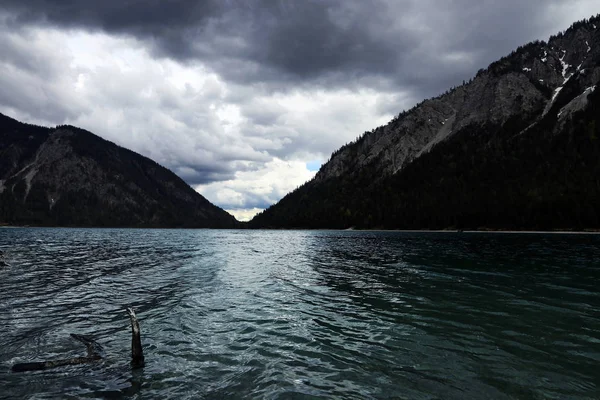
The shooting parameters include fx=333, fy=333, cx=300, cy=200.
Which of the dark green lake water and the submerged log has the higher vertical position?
the submerged log

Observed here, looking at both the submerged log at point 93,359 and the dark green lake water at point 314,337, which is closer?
the dark green lake water at point 314,337

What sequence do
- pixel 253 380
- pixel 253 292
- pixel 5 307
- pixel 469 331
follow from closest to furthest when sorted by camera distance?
1. pixel 253 380
2. pixel 469 331
3. pixel 5 307
4. pixel 253 292

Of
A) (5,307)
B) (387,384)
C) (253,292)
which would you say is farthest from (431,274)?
(5,307)

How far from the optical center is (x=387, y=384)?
1197 cm

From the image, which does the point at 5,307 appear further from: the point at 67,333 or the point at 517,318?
the point at 517,318

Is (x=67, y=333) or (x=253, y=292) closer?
(x=67, y=333)

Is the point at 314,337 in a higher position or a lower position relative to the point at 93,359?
lower

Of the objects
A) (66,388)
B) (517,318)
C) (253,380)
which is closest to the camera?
(66,388)

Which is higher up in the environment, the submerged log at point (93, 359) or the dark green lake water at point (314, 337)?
the submerged log at point (93, 359)

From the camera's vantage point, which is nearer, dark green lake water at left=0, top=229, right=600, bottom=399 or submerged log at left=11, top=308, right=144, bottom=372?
dark green lake water at left=0, top=229, right=600, bottom=399

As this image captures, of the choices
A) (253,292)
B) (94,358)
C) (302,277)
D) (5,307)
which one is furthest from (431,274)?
(5,307)

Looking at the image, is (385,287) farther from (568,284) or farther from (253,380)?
(253,380)

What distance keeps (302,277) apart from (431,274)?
15.2m

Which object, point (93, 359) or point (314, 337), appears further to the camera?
point (314, 337)
